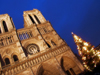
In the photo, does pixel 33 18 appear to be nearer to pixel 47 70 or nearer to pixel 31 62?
pixel 31 62

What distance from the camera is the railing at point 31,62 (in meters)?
11.9

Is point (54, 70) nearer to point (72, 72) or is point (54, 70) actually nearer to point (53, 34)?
point (72, 72)

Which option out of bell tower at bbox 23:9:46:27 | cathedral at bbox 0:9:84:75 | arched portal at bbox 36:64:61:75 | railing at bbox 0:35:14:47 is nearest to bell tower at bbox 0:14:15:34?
cathedral at bbox 0:9:84:75

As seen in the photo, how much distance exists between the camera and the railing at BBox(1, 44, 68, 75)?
467 inches

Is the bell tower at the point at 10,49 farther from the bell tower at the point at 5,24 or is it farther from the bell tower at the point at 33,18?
the bell tower at the point at 33,18

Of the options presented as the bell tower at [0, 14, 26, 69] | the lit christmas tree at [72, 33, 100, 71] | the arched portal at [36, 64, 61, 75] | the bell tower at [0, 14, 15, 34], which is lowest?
the lit christmas tree at [72, 33, 100, 71]

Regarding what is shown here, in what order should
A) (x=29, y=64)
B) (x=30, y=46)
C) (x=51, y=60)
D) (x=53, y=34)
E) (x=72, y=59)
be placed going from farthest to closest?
1. (x=53, y=34)
2. (x=30, y=46)
3. (x=72, y=59)
4. (x=51, y=60)
5. (x=29, y=64)

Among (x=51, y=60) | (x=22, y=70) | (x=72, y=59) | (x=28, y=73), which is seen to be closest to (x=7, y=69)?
(x=22, y=70)

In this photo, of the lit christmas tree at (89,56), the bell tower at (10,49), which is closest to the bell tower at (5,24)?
the bell tower at (10,49)

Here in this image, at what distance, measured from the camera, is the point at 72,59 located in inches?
584

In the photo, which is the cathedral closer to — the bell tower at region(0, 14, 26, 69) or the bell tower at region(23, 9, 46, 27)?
the bell tower at region(0, 14, 26, 69)

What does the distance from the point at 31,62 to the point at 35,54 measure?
1.56 m

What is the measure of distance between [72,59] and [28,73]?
798cm

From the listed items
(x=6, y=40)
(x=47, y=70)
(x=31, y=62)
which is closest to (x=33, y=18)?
(x=6, y=40)
